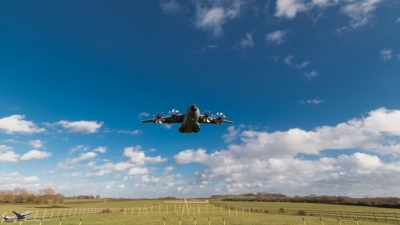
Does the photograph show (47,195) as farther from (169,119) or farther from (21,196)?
(169,119)

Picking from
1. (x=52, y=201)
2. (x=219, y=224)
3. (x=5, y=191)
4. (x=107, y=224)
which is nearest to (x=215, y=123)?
(x=219, y=224)

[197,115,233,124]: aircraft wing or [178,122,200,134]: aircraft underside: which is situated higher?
[197,115,233,124]: aircraft wing

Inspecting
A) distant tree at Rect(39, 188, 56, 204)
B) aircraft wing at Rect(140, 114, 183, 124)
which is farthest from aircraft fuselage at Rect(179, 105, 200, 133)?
distant tree at Rect(39, 188, 56, 204)

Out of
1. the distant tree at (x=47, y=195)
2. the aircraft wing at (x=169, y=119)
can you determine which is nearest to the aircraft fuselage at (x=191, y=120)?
the aircraft wing at (x=169, y=119)

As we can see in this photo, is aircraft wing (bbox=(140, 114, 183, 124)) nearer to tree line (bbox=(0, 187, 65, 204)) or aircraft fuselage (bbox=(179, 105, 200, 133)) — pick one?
aircraft fuselage (bbox=(179, 105, 200, 133))

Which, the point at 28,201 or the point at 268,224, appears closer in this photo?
the point at 268,224

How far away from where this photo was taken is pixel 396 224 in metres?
36.9

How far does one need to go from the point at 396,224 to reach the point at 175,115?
3955 cm

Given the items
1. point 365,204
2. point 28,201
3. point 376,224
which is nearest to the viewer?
point 376,224

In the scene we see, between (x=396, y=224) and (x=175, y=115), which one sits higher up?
(x=175, y=115)

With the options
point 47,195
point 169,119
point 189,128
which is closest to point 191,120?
point 189,128

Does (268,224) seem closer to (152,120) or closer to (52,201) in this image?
(152,120)

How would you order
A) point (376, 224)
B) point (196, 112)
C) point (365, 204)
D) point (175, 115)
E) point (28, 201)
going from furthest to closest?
point (28, 201)
point (365, 204)
point (376, 224)
point (175, 115)
point (196, 112)

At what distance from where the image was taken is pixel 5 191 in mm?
125938
